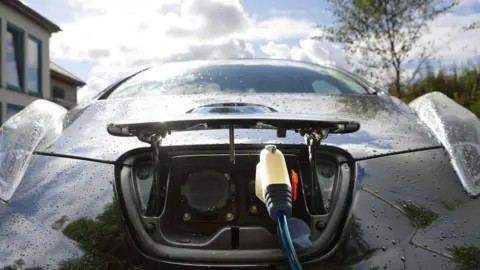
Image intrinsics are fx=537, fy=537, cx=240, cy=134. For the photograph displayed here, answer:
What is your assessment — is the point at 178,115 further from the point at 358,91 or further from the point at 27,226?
the point at 358,91

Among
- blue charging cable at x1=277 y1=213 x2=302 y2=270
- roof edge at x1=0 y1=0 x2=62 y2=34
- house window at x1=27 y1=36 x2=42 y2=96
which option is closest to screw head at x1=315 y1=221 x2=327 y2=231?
blue charging cable at x1=277 y1=213 x2=302 y2=270

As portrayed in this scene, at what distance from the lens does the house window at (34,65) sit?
2439 centimetres

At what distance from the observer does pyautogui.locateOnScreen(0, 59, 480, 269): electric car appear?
1416 millimetres

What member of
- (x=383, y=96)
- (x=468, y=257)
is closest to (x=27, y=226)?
(x=468, y=257)

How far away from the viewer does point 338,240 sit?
4.78ft

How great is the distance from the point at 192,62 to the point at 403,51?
49.6ft

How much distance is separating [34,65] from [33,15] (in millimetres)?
2310

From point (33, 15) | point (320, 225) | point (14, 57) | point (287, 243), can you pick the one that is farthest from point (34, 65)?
point (287, 243)

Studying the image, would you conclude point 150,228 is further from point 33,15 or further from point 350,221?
point 33,15

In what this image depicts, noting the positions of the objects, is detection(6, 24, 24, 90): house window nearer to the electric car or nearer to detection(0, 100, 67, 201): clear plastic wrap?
detection(0, 100, 67, 201): clear plastic wrap

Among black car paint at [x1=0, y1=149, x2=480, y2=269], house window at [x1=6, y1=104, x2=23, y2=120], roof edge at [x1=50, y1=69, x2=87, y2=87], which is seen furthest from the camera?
roof edge at [x1=50, y1=69, x2=87, y2=87]

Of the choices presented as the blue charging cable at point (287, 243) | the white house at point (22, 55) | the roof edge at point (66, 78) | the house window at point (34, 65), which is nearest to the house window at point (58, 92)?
the roof edge at point (66, 78)

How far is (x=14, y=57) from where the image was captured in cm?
2308

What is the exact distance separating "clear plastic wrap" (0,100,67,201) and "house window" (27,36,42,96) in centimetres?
2368
